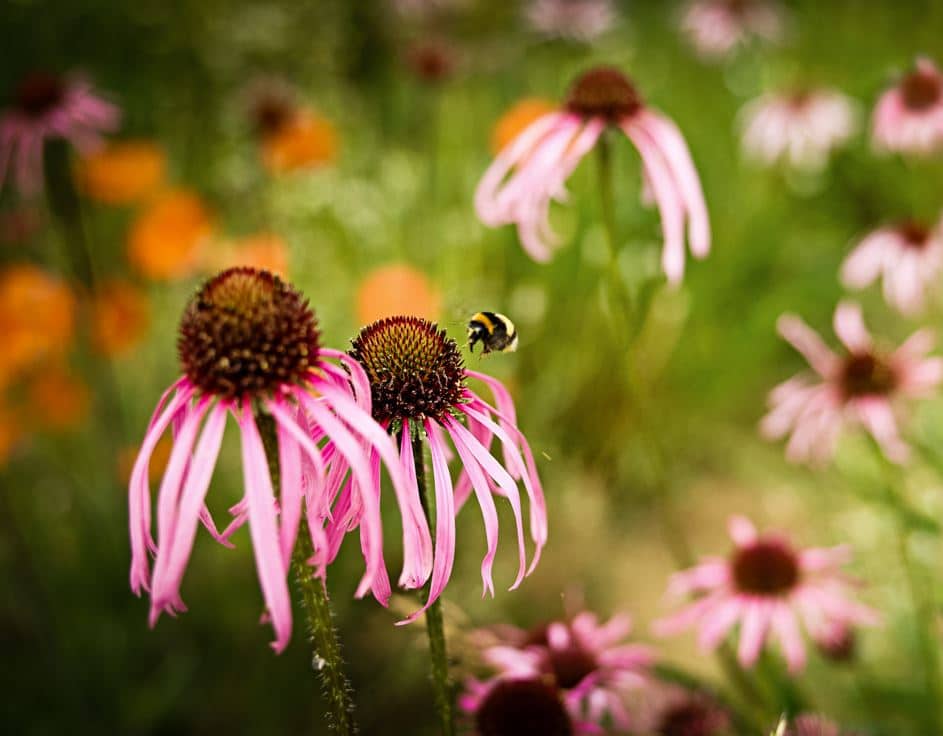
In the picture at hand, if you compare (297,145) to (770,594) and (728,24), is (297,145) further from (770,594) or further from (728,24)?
(728,24)

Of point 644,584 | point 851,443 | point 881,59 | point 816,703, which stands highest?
point 881,59

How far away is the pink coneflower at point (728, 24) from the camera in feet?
9.84

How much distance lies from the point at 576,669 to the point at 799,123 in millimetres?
1923

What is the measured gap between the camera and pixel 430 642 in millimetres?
546

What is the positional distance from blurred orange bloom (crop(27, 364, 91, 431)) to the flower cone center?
1.29 meters

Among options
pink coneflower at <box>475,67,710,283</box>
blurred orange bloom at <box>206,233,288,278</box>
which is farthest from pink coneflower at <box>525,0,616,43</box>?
pink coneflower at <box>475,67,710,283</box>

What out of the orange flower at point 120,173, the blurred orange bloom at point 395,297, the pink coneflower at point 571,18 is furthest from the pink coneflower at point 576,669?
the pink coneflower at point 571,18

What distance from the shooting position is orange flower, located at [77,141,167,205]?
2.06 metres

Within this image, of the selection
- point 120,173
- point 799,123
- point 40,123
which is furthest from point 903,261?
point 120,173

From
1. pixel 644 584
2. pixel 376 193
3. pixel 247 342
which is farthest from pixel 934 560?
pixel 376 193

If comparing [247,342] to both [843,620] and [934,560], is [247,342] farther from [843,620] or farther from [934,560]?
[934,560]

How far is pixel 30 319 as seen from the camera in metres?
1.56

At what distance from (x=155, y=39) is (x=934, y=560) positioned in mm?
2745

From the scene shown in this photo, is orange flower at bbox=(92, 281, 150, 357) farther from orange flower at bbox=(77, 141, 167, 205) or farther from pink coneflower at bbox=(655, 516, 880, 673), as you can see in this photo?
pink coneflower at bbox=(655, 516, 880, 673)
